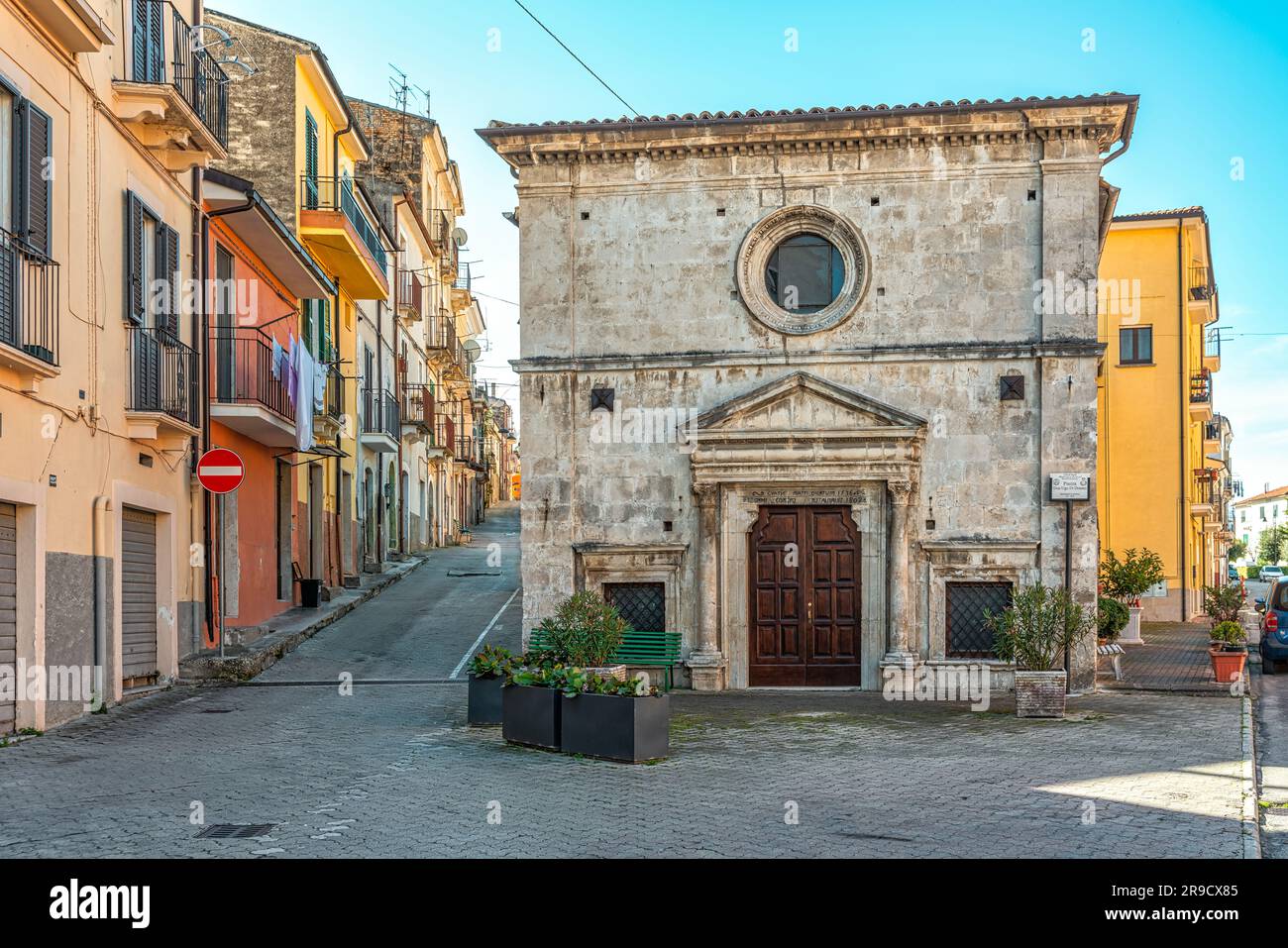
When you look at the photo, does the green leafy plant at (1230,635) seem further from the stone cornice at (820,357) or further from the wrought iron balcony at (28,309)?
the wrought iron balcony at (28,309)

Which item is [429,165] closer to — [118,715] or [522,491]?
[522,491]

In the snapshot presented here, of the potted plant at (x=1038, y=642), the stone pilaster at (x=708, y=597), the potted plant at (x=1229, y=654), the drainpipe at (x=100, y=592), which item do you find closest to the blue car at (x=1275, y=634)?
the potted plant at (x=1229, y=654)

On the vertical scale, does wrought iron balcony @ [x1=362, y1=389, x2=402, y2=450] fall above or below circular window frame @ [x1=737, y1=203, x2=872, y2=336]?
below

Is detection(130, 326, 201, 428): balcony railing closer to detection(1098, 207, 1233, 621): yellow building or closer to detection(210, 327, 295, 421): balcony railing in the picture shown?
detection(210, 327, 295, 421): balcony railing

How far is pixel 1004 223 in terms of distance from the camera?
18328mm

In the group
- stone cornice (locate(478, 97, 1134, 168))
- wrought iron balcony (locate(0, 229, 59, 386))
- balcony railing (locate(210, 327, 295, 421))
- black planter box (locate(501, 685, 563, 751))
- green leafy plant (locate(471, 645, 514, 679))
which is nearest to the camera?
wrought iron balcony (locate(0, 229, 59, 386))

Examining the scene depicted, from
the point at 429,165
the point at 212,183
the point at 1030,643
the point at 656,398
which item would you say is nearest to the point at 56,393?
the point at 212,183

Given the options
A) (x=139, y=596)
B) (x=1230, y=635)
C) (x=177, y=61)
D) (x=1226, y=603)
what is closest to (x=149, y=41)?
(x=177, y=61)

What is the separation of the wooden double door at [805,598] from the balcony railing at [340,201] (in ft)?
43.6

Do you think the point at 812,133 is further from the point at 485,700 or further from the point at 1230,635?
the point at 485,700

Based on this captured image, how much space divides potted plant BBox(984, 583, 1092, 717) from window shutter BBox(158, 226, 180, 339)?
1085cm

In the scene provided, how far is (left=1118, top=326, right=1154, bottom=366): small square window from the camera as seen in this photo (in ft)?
124

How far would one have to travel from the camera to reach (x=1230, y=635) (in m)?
19.2

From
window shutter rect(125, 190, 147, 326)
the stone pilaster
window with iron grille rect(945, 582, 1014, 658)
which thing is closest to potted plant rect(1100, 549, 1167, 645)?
window with iron grille rect(945, 582, 1014, 658)
